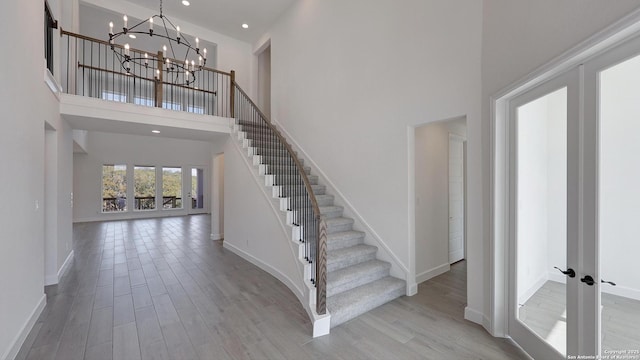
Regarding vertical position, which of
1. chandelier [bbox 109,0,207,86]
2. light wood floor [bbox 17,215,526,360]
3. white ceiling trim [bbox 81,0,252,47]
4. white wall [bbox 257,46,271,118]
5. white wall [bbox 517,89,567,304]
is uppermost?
white ceiling trim [bbox 81,0,252,47]

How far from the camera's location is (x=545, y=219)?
216 cm

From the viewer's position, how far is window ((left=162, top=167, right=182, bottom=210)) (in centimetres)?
1173

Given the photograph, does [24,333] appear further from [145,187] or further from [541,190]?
[145,187]

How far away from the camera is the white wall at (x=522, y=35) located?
5.47 ft

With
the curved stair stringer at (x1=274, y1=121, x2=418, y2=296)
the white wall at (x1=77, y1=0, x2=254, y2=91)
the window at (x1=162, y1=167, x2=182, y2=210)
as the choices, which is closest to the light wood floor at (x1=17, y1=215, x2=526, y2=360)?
the curved stair stringer at (x1=274, y1=121, x2=418, y2=296)

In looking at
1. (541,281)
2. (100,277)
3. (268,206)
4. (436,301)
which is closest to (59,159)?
(100,277)

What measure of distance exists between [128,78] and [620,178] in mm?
11299

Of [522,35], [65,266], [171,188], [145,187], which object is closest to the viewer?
[522,35]

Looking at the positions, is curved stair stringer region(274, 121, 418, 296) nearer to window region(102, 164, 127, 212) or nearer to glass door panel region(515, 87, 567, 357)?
glass door panel region(515, 87, 567, 357)

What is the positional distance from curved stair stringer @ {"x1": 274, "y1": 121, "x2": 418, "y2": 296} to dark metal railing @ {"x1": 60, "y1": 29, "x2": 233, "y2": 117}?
2.79m

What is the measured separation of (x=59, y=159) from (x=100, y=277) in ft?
6.65

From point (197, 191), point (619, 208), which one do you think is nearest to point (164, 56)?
point (619, 208)

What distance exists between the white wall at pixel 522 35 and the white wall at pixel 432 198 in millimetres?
1150

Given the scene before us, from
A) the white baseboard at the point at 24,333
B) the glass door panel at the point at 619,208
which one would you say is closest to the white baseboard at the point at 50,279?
the white baseboard at the point at 24,333
